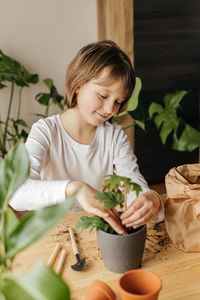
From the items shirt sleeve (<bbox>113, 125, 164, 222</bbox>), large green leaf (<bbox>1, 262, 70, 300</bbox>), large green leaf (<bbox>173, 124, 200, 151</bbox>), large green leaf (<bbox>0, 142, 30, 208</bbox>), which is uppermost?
large green leaf (<bbox>0, 142, 30, 208</bbox>)

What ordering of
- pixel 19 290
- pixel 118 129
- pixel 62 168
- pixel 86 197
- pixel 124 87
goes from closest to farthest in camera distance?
pixel 19 290
pixel 86 197
pixel 124 87
pixel 62 168
pixel 118 129

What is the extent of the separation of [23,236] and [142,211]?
0.62 meters

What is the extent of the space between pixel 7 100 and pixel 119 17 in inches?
40.7

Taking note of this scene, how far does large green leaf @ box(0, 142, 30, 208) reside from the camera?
1.48 ft

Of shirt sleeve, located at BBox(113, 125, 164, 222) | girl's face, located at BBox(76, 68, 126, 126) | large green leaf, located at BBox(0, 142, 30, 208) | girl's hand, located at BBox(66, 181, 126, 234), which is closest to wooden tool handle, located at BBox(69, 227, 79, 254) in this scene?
girl's hand, located at BBox(66, 181, 126, 234)

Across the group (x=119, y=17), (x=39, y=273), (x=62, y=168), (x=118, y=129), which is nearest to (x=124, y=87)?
(x=118, y=129)

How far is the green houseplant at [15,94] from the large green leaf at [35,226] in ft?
6.25

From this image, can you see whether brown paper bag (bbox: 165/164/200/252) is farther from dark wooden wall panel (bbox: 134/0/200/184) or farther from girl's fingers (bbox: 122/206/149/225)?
dark wooden wall panel (bbox: 134/0/200/184)

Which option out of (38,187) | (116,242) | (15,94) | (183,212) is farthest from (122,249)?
(15,94)

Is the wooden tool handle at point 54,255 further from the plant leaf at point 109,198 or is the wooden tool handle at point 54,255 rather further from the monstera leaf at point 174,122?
the monstera leaf at point 174,122

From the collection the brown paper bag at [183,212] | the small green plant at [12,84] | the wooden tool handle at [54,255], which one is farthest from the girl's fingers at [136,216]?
the small green plant at [12,84]

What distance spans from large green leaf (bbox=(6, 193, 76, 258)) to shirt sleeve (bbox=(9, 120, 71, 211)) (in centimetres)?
71

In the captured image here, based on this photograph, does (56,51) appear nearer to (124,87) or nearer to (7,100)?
(7,100)

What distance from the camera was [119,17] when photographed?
98.1 inches
